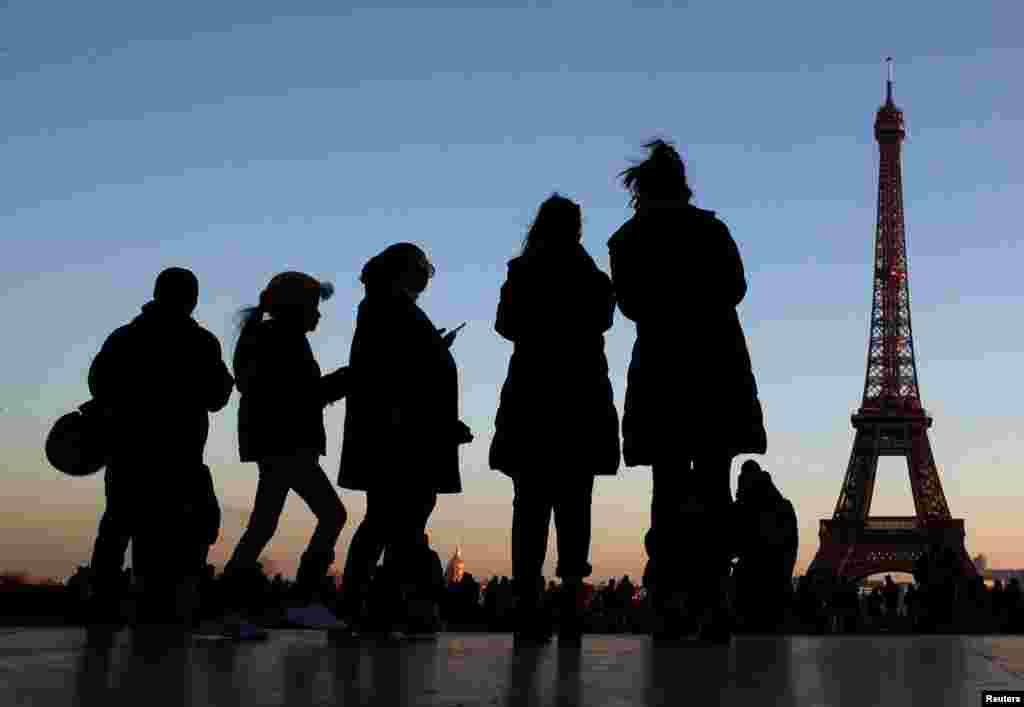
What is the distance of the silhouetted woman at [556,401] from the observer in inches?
260

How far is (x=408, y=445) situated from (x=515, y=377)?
0.56 metres

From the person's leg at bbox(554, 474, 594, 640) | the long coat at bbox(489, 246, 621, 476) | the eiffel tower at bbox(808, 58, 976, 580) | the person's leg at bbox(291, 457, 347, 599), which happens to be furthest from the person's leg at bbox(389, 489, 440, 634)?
the eiffel tower at bbox(808, 58, 976, 580)

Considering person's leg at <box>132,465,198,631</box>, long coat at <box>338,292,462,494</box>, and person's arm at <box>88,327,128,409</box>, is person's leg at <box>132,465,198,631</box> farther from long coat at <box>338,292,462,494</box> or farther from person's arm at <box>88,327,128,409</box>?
long coat at <box>338,292,462,494</box>

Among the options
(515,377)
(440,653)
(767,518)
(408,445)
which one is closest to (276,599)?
(408,445)

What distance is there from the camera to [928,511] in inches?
2650

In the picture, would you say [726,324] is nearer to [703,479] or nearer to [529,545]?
[703,479]

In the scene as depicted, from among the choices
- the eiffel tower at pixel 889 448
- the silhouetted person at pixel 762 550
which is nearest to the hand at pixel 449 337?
the silhouetted person at pixel 762 550

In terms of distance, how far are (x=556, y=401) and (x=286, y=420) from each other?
123cm

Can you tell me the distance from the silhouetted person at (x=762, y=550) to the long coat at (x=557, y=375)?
470 cm

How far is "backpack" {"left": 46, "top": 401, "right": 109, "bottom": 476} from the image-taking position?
24.7ft

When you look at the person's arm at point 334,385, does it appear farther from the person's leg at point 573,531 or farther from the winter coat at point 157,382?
the person's leg at point 573,531

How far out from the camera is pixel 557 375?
666cm

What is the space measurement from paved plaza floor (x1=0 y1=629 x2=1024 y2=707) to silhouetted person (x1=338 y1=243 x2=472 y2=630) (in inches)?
30.8

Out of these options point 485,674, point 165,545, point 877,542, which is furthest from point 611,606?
point 877,542
